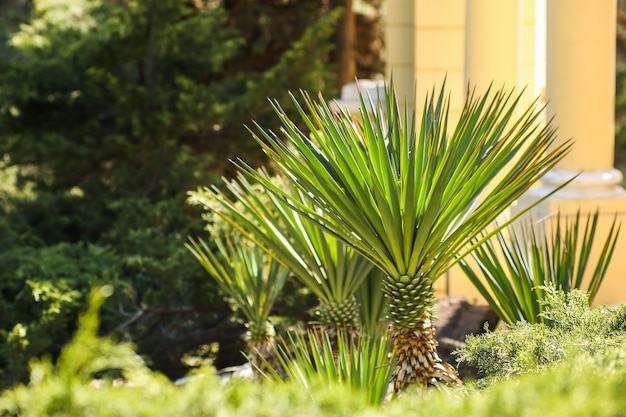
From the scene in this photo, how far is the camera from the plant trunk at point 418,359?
3.63 m

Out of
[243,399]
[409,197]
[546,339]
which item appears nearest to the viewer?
[243,399]

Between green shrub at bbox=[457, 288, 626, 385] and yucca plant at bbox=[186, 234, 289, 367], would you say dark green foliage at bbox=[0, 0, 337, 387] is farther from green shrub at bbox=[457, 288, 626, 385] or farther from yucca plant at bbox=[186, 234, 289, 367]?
green shrub at bbox=[457, 288, 626, 385]

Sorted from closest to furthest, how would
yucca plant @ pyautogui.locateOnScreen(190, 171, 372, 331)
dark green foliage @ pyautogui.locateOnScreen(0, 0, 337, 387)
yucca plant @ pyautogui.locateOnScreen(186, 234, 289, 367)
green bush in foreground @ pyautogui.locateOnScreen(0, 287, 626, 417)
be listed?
green bush in foreground @ pyautogui.locateOnScreen(0, 287, 626, 417)
yucca plant @ pyautogui.locateOnScreen(190, 171, 372, 331)
yucca plant @ pyautogui.locateOnScreen(186, 234, 289, 367)
dark green foliage @ pyautogui.locateOnScreen(0, 0, 337, 387)

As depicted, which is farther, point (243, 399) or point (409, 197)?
point (409, 197)

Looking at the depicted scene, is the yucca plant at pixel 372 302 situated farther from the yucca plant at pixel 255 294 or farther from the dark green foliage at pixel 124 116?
the dark green foliage at pixel 124 116

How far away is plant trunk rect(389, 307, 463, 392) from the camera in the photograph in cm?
363

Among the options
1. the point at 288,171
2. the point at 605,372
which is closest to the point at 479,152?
the point at 288,171

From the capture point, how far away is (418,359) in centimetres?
365

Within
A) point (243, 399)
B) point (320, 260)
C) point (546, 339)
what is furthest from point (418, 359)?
point (243, 399)

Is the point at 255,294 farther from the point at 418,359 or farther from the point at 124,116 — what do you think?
the point at 124,116

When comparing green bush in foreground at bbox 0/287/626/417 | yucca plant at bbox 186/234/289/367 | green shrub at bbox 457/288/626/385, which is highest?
green bush in foreground at bbox 0/287/626/417

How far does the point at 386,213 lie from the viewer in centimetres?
345

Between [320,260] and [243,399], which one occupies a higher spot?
[243,399]

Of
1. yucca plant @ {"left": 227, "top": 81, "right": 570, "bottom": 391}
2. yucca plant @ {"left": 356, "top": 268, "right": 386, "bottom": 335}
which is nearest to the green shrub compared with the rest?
yucca plant @ {"left": 227, "top": 81, "right": 570, "bottom": 391}
